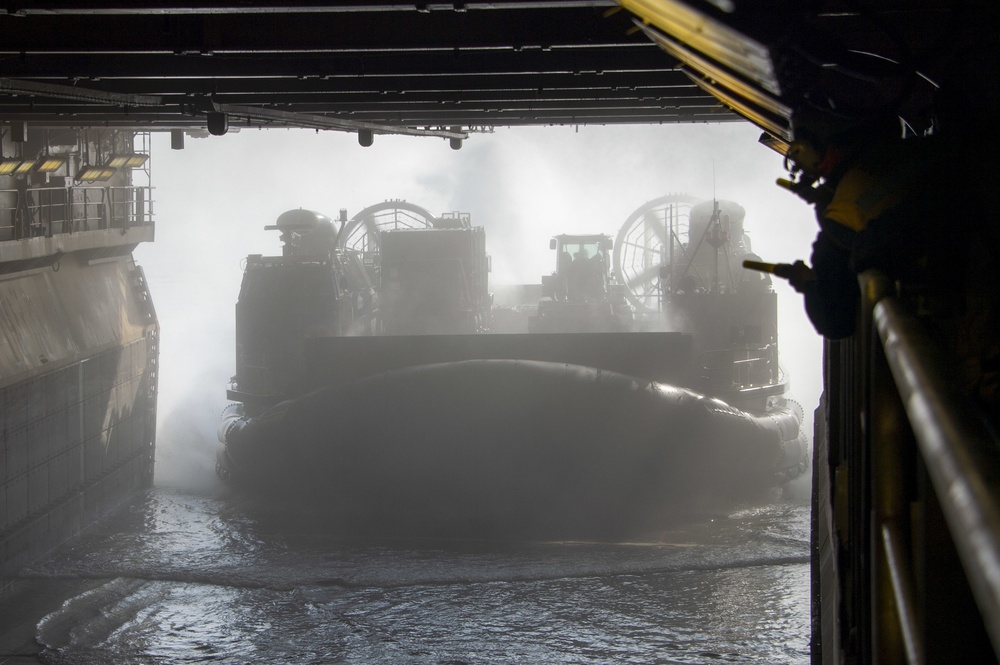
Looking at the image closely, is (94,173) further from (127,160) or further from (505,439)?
(505,439)

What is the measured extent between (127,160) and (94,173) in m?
1.00

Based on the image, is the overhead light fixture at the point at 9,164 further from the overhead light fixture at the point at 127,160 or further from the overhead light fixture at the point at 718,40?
the overhead light fixture at the point at 718,40

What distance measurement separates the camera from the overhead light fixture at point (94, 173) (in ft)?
45.1

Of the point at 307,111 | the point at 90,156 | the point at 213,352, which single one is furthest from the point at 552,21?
the point at 213,352

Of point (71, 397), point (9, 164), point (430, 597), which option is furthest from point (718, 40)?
→ point (71, 397)

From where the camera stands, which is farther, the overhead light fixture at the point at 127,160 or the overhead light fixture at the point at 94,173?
the overhead light fixture at the point at 127,160

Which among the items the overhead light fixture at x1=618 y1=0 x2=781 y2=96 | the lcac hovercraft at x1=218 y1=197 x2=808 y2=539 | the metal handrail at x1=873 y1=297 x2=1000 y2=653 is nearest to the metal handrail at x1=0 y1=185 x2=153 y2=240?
the lcac hovercraft at x1=218 y1=197 x2=808 y2=539

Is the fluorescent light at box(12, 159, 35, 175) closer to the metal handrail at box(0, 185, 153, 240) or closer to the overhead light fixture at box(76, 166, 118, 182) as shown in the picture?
the metal handrail at box(0, 185, 153, 240)

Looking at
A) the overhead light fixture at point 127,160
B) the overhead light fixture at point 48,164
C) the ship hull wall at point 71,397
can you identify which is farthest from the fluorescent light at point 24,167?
the overhead light fixture at point 127,160

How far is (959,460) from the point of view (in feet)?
2.04

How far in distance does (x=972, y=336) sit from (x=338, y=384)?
480 inches

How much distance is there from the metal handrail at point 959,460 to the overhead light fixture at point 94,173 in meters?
14.4

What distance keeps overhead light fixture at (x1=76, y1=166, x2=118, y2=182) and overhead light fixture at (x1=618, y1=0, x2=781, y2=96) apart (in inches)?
488

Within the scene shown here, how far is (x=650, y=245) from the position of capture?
2372cm
